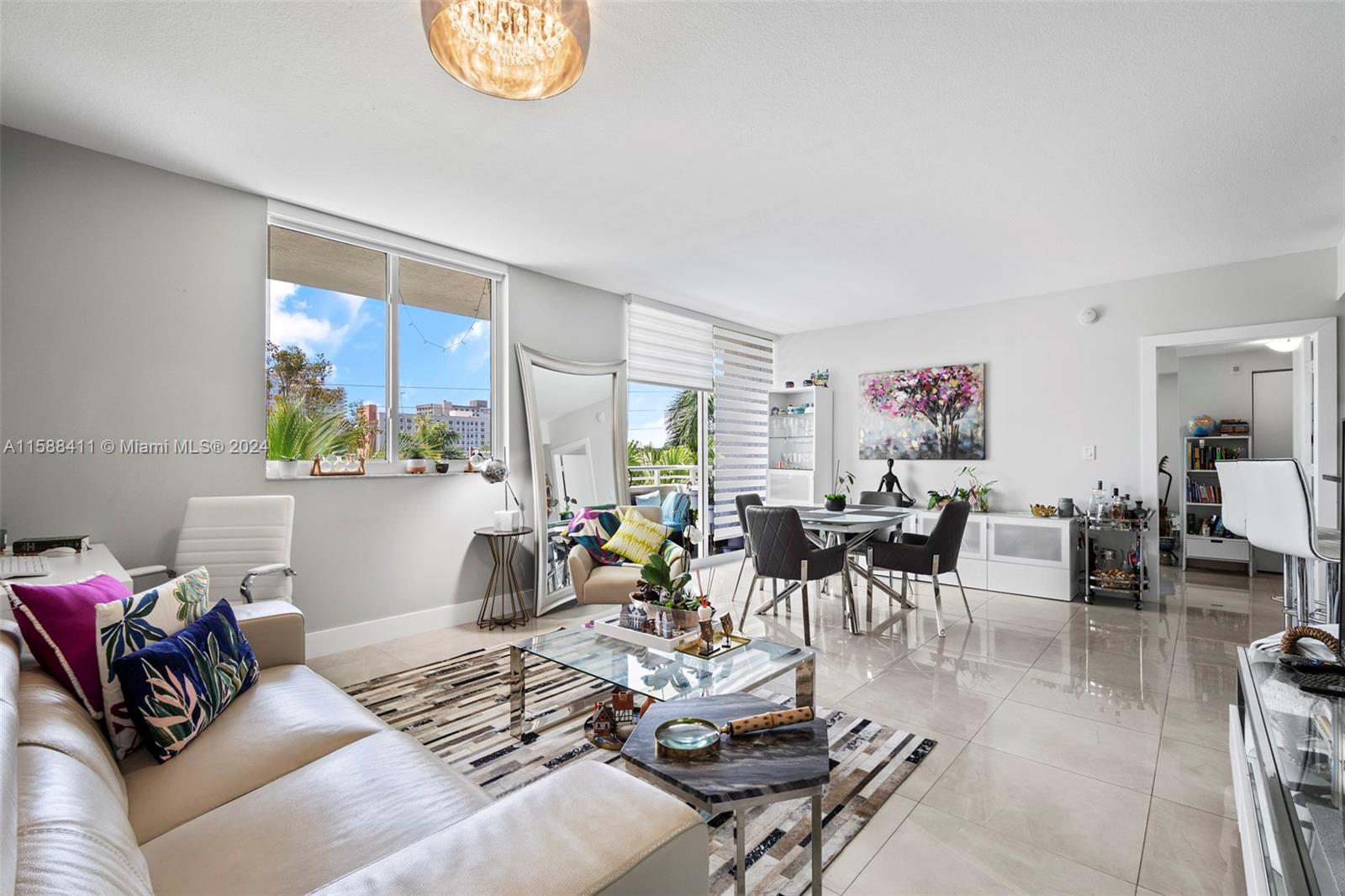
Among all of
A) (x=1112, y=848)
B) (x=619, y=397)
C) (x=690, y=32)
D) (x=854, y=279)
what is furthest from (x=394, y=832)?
(x=854, y=279)

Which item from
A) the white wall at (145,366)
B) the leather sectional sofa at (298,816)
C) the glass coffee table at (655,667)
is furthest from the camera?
the white wall at (145,366)

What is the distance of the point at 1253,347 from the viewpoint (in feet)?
19.5

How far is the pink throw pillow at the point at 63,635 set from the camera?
1.53 m

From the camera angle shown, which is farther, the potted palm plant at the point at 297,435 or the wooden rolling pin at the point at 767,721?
the potted palm plant at the point at 297,435

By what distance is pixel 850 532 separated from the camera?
13.0 ft

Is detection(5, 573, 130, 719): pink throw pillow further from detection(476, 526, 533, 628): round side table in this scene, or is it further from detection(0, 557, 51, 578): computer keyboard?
detection(476, 526, 533, 628): round side table

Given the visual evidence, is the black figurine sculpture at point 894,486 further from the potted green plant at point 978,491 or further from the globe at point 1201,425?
the globe at point 1201,425

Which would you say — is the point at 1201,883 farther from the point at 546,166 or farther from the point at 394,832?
the point at 546,166

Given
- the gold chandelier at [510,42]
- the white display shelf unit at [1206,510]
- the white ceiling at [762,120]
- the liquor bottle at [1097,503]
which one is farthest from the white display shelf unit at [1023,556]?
the gold chandelier at [510,42]

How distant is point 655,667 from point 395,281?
10.1 feet

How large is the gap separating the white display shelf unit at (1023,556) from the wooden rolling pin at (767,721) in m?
3.73

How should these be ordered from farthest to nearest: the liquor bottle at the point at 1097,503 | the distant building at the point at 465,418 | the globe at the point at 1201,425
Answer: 1. the globe at the point at 1201,425
2. the liquor bottle at the point at 1097,503
3. the distant building at the point at 465,418

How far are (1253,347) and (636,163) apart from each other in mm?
6523

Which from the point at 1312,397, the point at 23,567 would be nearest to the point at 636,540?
the point at 23,567
